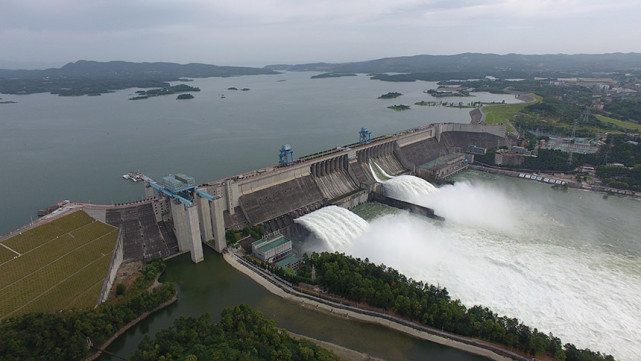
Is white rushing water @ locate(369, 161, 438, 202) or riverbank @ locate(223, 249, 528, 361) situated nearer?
riverbank @ locate(223, 249, 528, 361)

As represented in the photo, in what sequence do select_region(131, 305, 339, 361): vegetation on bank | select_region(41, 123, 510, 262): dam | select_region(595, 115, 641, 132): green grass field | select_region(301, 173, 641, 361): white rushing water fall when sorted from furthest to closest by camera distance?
select_region(595, 115, 641, 132): green grass field
select_region(41, 123, 510, 262): dam
select_region(301, 173, 641, 361): white rushing water
select_region(131, 305, 339, 361): vegetation on bank

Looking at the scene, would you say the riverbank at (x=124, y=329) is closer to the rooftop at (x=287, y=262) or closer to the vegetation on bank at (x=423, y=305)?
the vegetation on bank at (x=423, y=305)

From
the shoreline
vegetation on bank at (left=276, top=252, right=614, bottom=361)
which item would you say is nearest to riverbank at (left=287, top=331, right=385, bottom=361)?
vegetation on bank at (left=276, top=252, right=614, bottom=361)

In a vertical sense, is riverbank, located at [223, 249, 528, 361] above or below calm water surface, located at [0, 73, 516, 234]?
below

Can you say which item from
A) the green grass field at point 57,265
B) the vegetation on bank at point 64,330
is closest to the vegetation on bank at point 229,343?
the vegetation on bank at point 64,330

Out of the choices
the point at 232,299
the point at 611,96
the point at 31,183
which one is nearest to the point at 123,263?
the point at 232,299

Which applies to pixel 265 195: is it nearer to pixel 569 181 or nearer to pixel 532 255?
pixel 532 255

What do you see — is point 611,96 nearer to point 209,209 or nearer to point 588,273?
point 588,273

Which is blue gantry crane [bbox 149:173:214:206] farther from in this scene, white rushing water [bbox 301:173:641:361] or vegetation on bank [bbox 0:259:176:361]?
white rushing water [bbox 301:173:641:361]
